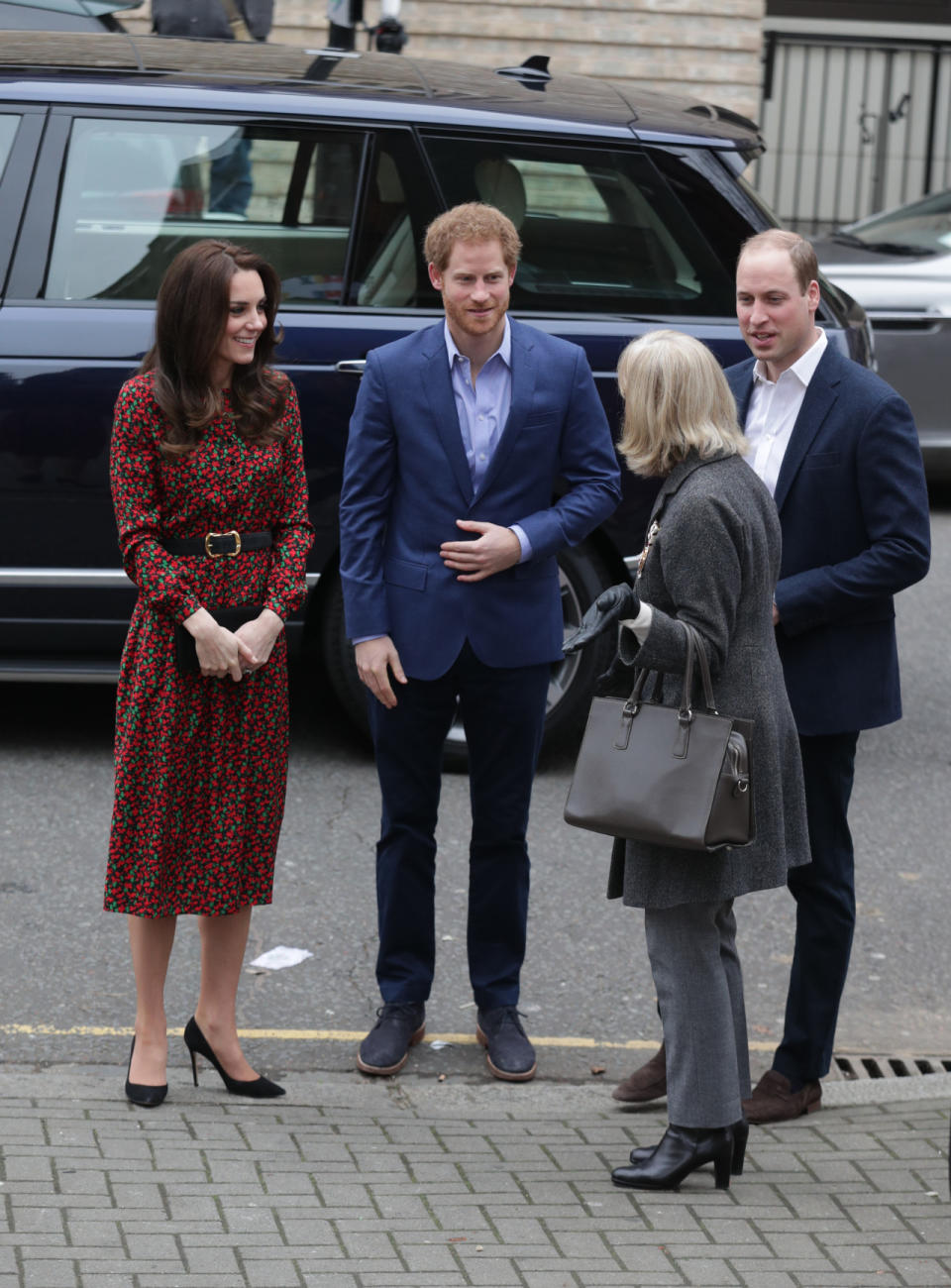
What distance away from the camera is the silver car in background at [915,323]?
9.61m

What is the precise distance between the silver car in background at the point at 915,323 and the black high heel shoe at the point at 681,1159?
255 inches

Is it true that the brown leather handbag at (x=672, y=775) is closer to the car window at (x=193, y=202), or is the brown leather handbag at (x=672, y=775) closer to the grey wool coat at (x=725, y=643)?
the grey wool coat at (x=725, y=643)

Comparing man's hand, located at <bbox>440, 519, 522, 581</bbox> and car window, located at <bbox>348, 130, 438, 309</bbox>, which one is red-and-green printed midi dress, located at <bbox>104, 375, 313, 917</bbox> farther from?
car window, located at <bbox>348, 130, 438, 309</bbox>

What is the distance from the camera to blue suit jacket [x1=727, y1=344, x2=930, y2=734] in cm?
381

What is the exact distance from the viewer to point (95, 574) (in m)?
5.80

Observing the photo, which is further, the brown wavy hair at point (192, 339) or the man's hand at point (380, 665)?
the man's hand at point (380, 665)

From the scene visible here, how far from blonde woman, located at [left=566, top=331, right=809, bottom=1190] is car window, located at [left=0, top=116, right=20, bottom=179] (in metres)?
2.99

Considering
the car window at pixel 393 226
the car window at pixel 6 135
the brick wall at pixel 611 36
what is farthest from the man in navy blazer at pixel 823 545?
the brick wall at pixel 611 36

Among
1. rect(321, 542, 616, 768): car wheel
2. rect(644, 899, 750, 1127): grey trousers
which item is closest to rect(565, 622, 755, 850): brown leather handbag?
rect(644, 899, 750, 1127): grey trousers

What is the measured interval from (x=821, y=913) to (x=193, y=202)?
122 inches

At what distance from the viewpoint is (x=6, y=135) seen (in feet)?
19.1

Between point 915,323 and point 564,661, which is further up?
point 915,323

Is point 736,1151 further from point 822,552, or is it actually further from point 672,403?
point 672,403

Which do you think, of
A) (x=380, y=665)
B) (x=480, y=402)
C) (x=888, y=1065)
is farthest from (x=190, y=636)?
(x=888, y=1065)
